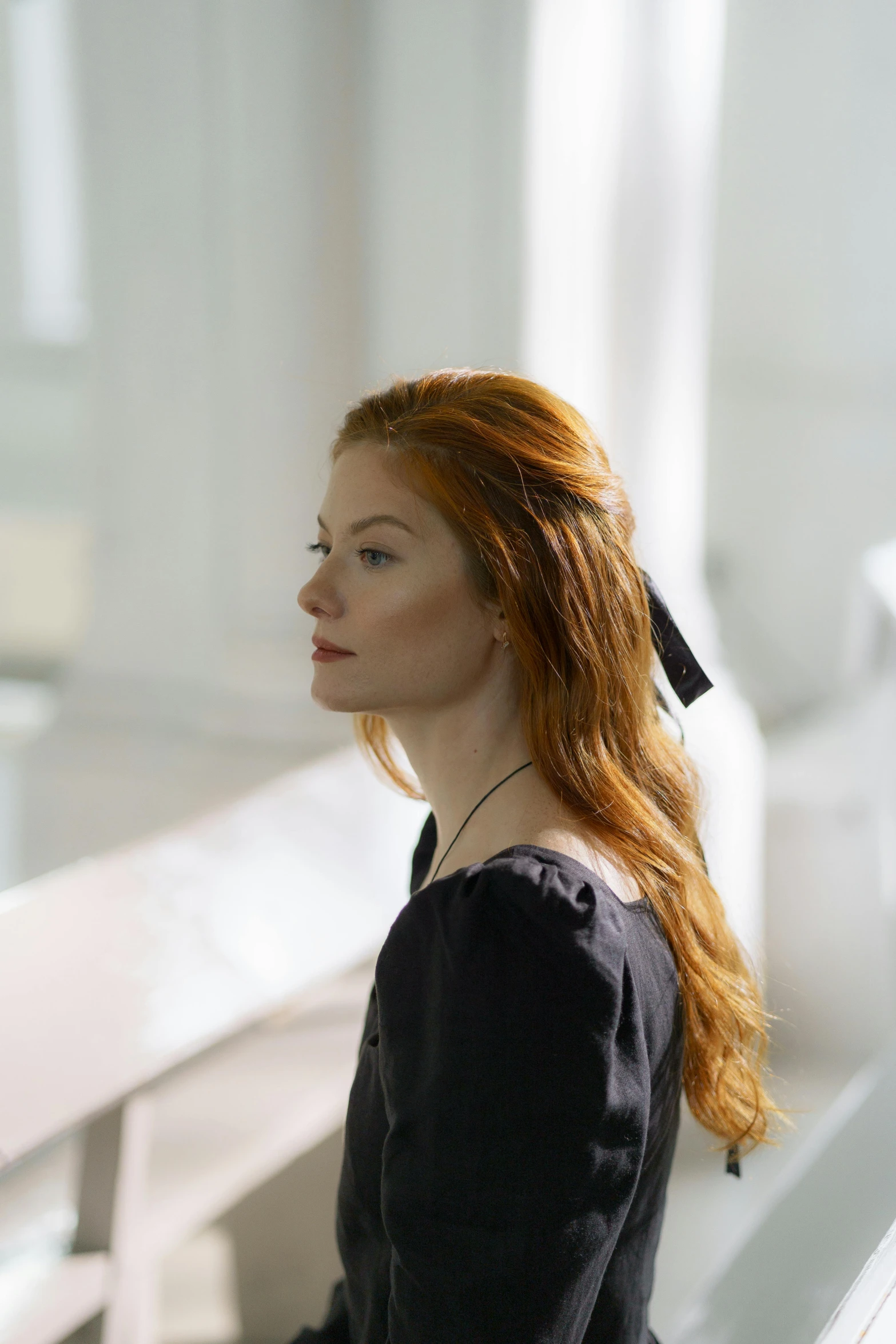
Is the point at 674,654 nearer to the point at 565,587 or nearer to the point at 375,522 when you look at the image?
the point at 565,587

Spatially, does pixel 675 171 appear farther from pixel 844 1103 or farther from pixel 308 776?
pixel 844 1103

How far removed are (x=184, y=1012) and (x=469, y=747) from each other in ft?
2.09

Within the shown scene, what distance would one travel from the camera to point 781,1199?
4.46 feet

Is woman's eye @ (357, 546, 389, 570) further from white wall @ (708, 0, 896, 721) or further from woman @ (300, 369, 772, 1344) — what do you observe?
white wall @ (708, 0, 896, 721)

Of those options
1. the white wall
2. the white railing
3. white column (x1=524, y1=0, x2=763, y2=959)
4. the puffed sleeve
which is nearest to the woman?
the puffed sleeve

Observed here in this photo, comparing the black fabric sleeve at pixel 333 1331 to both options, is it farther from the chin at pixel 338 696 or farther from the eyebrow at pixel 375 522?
the eyebrow at pixel 375 522

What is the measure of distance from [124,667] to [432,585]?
1.34 metres

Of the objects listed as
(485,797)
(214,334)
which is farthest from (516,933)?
(214,334)

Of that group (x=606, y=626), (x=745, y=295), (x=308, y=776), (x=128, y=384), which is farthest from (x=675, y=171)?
(x=606, y=626)

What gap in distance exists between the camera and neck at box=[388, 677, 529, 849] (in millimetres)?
953

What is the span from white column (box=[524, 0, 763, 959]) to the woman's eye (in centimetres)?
118

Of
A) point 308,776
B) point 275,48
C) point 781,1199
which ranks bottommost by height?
point 781,1199

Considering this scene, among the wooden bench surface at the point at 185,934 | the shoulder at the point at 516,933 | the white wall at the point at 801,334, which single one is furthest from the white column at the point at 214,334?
the shoulder at the point at 516,933

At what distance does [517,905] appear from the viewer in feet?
2.57
